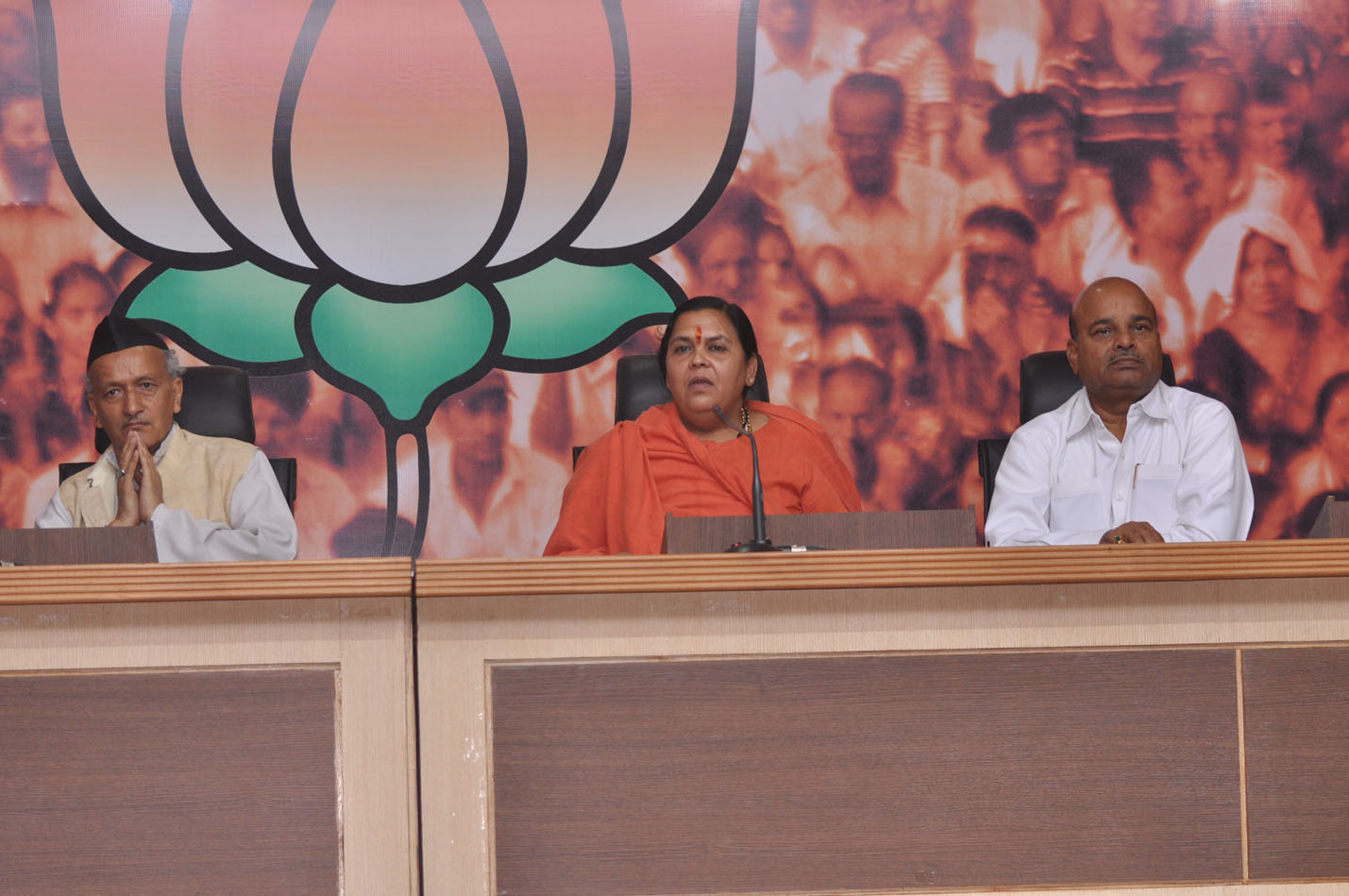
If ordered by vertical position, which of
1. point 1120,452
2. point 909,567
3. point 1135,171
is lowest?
point 909,567

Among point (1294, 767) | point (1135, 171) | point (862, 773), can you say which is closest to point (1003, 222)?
point (1135, 171)

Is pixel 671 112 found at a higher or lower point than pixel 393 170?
higher

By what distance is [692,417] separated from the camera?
8.05 ft

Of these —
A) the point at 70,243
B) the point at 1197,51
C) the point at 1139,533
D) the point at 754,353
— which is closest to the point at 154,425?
the point at 70,243

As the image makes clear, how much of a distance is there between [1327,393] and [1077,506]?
1.32 metres

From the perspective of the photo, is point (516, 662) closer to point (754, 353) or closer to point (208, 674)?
point (208, 674)

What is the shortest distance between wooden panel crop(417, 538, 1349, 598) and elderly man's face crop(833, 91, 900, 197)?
2007 mm

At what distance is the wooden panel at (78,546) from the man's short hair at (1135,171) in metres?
2.63

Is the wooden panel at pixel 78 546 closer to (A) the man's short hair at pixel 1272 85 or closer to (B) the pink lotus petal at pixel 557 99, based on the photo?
(B) the pink lotus petal at pixel 557 99

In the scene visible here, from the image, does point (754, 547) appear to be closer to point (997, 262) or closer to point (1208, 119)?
point (997, 262)

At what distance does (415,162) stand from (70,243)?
0.89 metres

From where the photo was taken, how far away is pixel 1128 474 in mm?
2414

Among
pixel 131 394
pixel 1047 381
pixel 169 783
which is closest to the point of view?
pixel 169 783

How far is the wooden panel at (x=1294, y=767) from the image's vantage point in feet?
4.47
